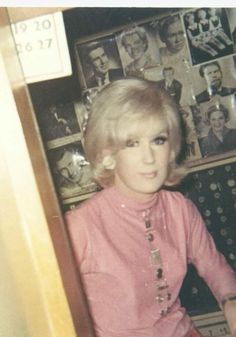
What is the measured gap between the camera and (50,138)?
1758mm

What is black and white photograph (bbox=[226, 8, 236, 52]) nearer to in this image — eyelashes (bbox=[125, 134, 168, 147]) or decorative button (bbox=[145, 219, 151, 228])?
eyelashes (bbox=[125, 134, 168, 147])

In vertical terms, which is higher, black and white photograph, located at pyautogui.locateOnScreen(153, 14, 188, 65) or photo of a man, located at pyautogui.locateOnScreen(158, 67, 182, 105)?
black and white photograph, located at pyautogui.locateOnScreen(153, 14, 188, 65)

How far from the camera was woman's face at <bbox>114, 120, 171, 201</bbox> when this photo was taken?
3.70 feet

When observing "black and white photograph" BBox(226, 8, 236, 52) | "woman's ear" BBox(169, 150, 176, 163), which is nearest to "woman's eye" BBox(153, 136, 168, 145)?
"woman's ear" BBox(169, 150, 176, 163)

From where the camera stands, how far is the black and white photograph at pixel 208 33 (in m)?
1.65

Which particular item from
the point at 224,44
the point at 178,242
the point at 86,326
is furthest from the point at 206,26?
the point at 86,326

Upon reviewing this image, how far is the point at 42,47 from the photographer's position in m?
0.55

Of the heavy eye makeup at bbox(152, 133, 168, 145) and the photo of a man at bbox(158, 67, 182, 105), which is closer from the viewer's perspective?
the heavy eye makeup at bbox(152, 133, 168, 145)

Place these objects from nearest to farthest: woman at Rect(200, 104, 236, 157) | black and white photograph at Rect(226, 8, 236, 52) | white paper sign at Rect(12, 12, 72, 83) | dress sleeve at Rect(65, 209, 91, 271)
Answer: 1. white paper sign at Rect(12, 12, 72, 83)
2. dress sleeve at Rect(65, 209, 91, 271)
3. black and white photograph at Rect(226, 8, 236, 52)
4. woman at Rect(200, 104, 236, 157)

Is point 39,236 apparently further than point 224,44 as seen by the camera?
No

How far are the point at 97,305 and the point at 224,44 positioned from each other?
1.14m

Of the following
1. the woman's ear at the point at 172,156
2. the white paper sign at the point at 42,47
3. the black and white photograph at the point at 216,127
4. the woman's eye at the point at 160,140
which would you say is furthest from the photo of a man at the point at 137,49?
the white paper sign at the point at 42,47

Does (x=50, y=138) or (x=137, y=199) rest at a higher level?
(x=50, y=138)

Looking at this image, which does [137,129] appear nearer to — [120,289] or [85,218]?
[85,218]
